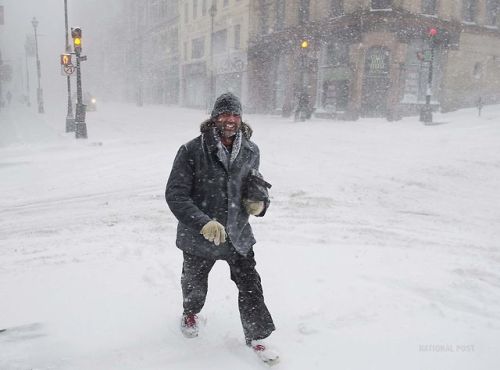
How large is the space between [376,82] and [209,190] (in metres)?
21.5

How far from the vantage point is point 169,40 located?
48.2 meters

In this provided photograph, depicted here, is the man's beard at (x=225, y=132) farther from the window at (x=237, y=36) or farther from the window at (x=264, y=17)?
the window at (x=237, y=36)

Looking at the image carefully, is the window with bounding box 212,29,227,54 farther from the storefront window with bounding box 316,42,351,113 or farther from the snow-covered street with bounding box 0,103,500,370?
the snow-covered street with bounding box 0,103,500,370

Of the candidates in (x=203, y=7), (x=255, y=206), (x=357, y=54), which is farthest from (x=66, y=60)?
(x=203, y=7)

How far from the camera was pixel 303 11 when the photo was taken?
88.0 feet

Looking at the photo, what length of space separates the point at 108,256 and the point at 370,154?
8445mm

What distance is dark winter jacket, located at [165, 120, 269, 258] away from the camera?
291 centimetres

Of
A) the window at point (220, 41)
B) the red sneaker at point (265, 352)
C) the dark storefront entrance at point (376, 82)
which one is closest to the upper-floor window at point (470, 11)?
the dark storefront entrance at point (376, 82)

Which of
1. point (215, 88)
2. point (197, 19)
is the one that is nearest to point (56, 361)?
point (215, 88)

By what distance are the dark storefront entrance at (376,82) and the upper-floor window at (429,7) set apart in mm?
3299

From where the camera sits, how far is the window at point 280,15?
28391mm

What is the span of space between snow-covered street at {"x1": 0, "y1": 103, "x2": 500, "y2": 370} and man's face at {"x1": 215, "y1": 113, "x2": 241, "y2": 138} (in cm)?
162

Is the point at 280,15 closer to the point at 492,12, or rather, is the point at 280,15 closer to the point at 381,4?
the point at 381,4

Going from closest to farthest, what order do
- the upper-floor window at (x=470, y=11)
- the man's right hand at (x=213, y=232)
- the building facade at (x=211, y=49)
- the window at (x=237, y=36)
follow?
the man's right hand at (x=213, y=232)
the upper-floor window at (x=470, y=11)
the building facade at (x=211, y=49)
the window at (x=237, y=36)
